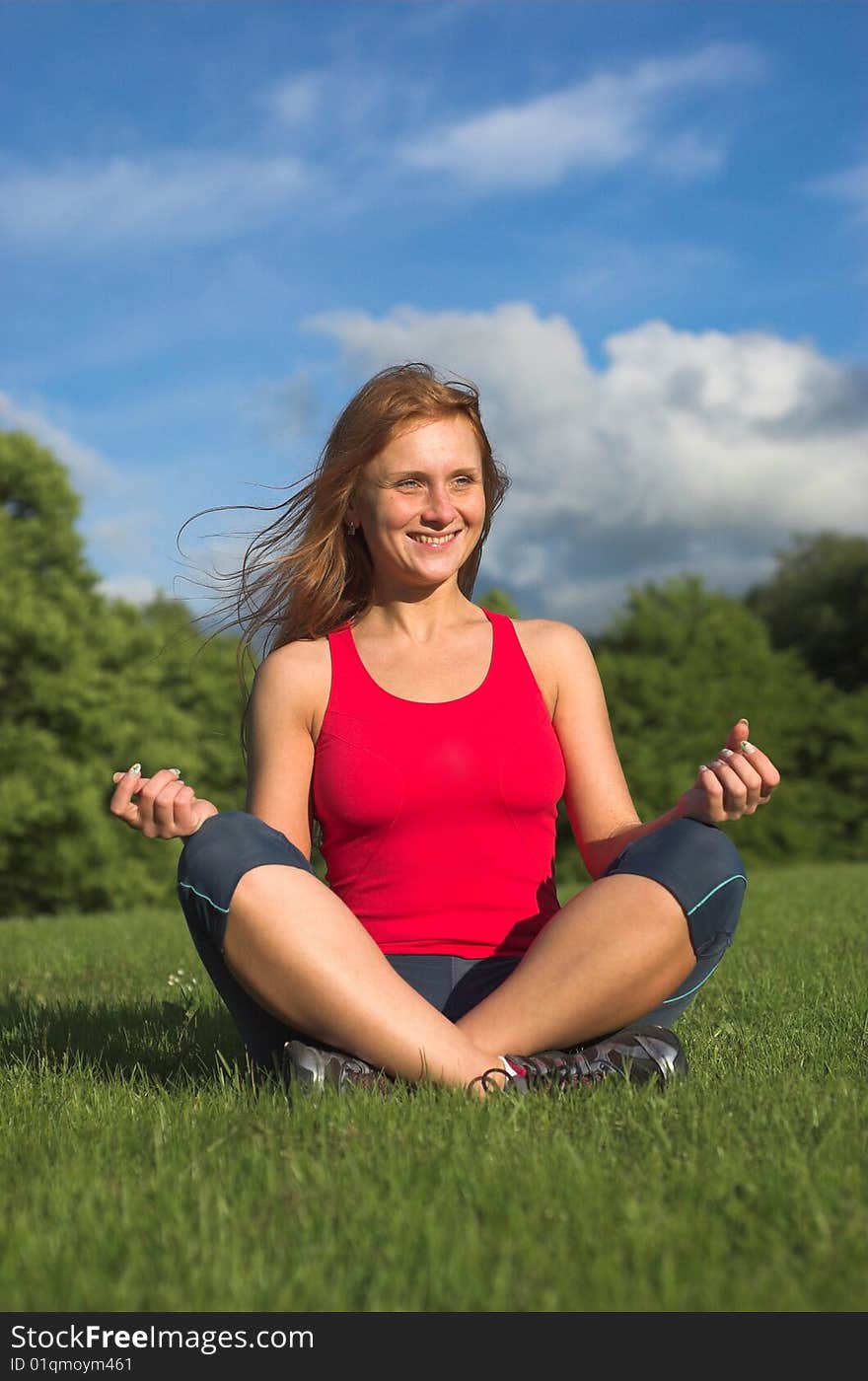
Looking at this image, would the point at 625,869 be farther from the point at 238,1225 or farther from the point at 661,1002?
the point at 238,1225

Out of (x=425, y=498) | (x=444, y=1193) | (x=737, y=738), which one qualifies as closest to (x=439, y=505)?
(x=425, y=498)

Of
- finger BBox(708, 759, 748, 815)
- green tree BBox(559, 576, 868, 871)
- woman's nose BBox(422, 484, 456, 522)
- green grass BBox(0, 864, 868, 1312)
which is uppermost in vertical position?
green tree BBox(559, 576, 868, 871)

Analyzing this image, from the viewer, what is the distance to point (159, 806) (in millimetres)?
3623

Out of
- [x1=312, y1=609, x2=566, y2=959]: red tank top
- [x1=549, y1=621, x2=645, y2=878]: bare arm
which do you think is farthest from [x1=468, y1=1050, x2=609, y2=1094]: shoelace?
[x1=549, y1=621, x2=645, y2=878]: bare arm

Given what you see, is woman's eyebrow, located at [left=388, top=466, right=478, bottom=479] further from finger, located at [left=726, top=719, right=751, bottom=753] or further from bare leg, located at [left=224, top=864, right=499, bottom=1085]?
bare leg, located at [left=224, top=864, right=499, bottom=1085]

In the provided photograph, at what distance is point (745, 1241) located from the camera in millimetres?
2307

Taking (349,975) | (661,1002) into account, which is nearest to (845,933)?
(661,1002)

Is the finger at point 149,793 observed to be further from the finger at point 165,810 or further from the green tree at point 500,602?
the green tree at point 500,602

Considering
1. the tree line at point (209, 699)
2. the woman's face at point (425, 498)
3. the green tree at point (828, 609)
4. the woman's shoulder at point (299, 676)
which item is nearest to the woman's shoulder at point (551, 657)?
the woman's face at point (425, 498)

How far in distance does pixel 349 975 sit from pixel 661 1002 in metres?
0.96

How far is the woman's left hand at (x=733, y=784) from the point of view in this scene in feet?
11.8

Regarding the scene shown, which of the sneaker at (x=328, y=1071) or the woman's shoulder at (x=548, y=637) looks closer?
the sneaker at (x=328, y=1071)

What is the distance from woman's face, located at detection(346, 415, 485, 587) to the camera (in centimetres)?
448

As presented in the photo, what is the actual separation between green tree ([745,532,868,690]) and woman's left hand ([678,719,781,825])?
51.5 meters
